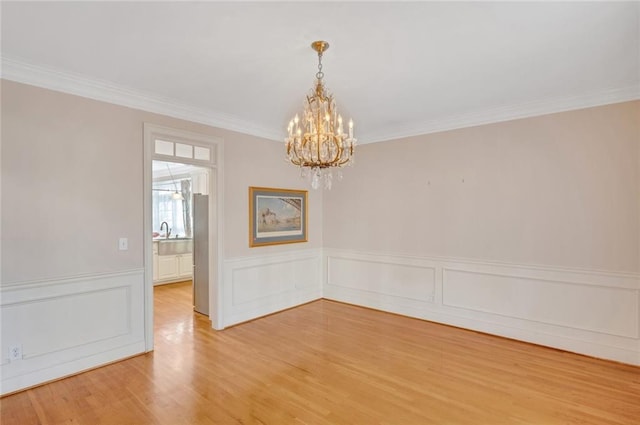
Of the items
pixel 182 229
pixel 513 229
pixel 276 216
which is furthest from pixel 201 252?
pixel 513 229

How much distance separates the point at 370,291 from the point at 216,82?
12.3ft

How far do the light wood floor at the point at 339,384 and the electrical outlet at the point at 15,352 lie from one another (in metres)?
0.31

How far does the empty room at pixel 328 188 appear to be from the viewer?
95.6 inches

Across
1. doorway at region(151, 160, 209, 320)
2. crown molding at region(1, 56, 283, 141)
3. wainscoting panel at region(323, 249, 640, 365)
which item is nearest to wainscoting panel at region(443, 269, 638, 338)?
wainscoting panel at region(323, 249, 640, 365)

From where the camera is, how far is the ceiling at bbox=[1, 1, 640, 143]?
2.12 metres

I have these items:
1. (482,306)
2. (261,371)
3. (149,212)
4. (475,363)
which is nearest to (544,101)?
(482,306)

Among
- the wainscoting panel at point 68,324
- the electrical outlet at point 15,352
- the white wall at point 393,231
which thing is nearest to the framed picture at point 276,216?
the white wall at point 393,231

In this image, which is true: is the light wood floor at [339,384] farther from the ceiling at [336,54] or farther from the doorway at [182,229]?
the ceiling at [336,54]

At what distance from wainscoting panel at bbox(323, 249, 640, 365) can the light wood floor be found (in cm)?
20

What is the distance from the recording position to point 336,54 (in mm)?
2658

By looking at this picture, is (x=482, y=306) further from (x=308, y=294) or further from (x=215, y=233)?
(x=215, y=233)

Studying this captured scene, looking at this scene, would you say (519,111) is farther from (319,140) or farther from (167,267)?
(167,267)

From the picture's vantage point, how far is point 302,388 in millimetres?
2865

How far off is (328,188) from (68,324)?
2.80m
